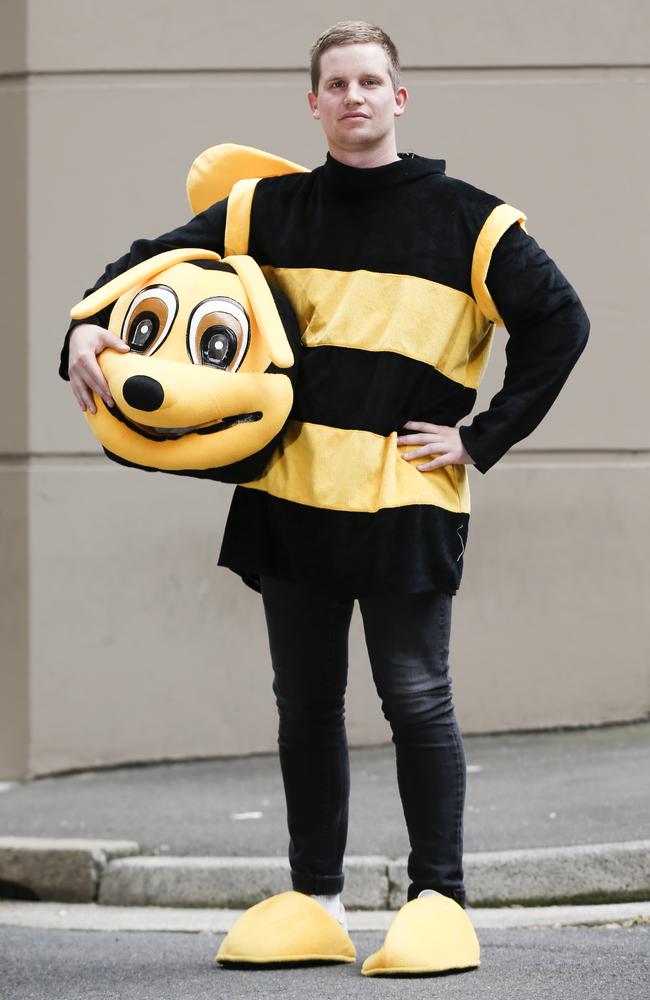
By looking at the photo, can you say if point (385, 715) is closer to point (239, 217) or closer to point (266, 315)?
point (266, 315)

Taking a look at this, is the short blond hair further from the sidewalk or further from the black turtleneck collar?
the sidewalk

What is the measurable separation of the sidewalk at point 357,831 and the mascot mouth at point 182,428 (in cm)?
207

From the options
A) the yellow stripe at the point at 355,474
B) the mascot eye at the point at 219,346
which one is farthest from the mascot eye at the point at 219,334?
the yellow stripe at the point at 355,474

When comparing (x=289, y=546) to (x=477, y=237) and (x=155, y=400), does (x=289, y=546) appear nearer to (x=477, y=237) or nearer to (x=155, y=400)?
(x=155, y=400)

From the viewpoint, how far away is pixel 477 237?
3209mm

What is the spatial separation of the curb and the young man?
4.95 feet

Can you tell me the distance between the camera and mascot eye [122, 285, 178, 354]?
3244 millimetres

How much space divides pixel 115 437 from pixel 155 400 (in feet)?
0.68

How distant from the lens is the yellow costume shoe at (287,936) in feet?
10.9

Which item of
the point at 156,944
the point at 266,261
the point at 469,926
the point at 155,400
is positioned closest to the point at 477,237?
the point at 266,261

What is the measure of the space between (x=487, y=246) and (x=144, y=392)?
789 millimetres

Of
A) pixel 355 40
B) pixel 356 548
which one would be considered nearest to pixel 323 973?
pixel 356 548

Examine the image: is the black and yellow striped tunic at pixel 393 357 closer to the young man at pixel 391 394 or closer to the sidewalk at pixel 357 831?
the young man at pixel 391 394

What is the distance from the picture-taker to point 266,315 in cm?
320
